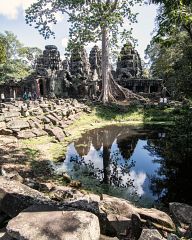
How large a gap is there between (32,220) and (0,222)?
41.0 inches

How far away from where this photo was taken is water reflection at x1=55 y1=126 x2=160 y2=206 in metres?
8.81

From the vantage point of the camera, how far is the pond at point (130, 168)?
8.62 m

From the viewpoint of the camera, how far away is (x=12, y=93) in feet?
125

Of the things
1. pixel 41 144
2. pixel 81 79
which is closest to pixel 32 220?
pixel 41 144

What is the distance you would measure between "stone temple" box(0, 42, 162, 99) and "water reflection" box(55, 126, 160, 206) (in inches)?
612

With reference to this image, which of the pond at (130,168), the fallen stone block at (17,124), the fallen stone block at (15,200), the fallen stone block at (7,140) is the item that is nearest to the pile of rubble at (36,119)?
the fallen stone block at (17,124)

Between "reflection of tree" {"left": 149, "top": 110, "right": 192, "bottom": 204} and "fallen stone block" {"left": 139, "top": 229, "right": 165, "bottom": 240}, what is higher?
"fallen stone block" {"left": 139, "top": 229, "right": 165, "bottom": 240}

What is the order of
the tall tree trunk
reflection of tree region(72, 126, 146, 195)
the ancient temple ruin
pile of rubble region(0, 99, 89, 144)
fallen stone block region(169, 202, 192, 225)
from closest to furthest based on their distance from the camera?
1. fallen stone block region(169, 202, 192, 225)
2. reflection of tree region(72, 126, 146, 195)
3. pile of rubble region(0, 99, 89, 144)
4. the tall tree trunk
5. the ancient temple ruin

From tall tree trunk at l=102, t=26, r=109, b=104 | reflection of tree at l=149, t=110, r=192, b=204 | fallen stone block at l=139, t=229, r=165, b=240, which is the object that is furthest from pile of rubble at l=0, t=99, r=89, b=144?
fallen stone block at l=139, t=229, r=165, b=240

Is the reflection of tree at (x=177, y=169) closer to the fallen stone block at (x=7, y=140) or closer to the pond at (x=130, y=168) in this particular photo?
the pond at (x=130, y=168)

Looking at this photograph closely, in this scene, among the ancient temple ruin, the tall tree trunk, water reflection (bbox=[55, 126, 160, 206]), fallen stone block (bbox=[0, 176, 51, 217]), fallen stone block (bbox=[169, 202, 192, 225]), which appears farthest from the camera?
the ancient temple ruin

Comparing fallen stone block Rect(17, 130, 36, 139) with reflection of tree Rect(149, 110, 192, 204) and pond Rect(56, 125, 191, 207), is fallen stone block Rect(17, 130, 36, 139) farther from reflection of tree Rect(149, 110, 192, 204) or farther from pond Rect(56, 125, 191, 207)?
reflection of tree Rect(149, 110, 192, 204)

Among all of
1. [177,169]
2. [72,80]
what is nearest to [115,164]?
[177,169]

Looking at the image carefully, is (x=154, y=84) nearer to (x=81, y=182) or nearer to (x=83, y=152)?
(x=83, y=152)
